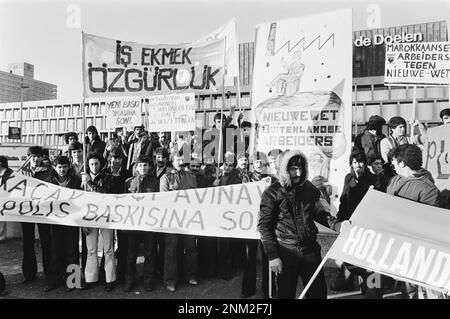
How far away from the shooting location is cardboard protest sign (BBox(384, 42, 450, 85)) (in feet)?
20.3

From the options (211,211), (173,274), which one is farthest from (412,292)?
(173,274)

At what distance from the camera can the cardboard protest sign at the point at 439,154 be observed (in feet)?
12.4

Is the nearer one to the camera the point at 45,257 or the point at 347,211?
the point at 347,211

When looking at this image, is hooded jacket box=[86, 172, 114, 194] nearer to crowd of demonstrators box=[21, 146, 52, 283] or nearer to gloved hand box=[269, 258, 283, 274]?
crowd of demonstrators box=[21, 146, 52, 283]

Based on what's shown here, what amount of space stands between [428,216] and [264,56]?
330cm

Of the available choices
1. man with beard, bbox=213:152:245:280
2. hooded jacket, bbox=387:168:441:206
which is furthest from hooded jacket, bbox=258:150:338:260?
man with beard, bbox=213:152:245:280

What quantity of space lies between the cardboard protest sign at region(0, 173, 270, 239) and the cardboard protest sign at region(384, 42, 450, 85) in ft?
12.5

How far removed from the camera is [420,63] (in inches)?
247

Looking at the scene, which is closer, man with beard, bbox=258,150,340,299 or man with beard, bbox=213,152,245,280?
man with beard, bbox=258,150,340,299

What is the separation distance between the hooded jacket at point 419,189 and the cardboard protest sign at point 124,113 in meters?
5.29

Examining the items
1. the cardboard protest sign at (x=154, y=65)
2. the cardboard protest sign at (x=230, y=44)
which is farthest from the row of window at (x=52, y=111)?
the cardboard protest sign at (x=230, y=44)

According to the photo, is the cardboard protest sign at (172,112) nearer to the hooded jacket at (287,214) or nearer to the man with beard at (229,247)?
the man with beard at (229,247)
